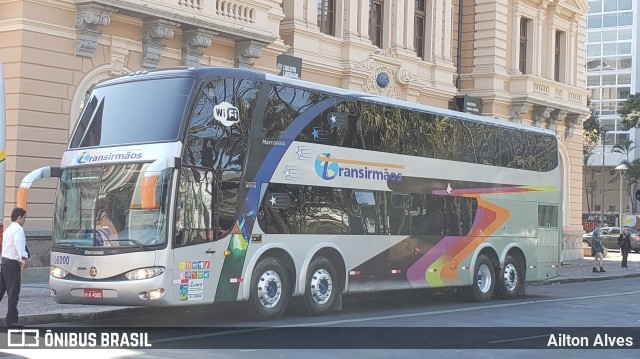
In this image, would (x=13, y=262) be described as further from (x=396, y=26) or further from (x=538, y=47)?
(x=538, y=47)

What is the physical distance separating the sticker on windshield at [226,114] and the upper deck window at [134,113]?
25.4 inches

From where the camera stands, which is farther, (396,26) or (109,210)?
(396,26)

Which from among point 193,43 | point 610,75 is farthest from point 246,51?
point 610,75

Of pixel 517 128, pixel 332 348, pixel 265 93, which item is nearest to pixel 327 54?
pixel 517 128

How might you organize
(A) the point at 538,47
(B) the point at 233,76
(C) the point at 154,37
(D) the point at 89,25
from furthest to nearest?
(A) the point at 538,47 < (C) the point at 154,37 < (D) the point at 89,25 < (B) the point at 233,76

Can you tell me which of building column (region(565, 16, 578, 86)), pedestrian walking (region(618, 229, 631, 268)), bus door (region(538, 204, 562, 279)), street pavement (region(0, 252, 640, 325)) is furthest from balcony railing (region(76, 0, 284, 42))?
building column (region(565, 16, 578, 86))

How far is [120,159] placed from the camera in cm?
1459

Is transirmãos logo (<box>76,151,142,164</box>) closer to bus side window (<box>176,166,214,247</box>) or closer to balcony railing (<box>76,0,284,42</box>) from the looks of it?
bus side window (<box>176,166,214,247</box>)

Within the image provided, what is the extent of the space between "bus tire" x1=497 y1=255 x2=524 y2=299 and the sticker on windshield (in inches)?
356

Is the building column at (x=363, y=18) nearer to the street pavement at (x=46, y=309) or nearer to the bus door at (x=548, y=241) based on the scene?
the bus door at (x=548, y=241)

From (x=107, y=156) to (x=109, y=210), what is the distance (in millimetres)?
873

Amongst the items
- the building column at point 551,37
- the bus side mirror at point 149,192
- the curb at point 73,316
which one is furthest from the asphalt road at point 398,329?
the building column at point 551,37

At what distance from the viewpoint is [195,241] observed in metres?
14.7

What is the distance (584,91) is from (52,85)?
88.9 ft
